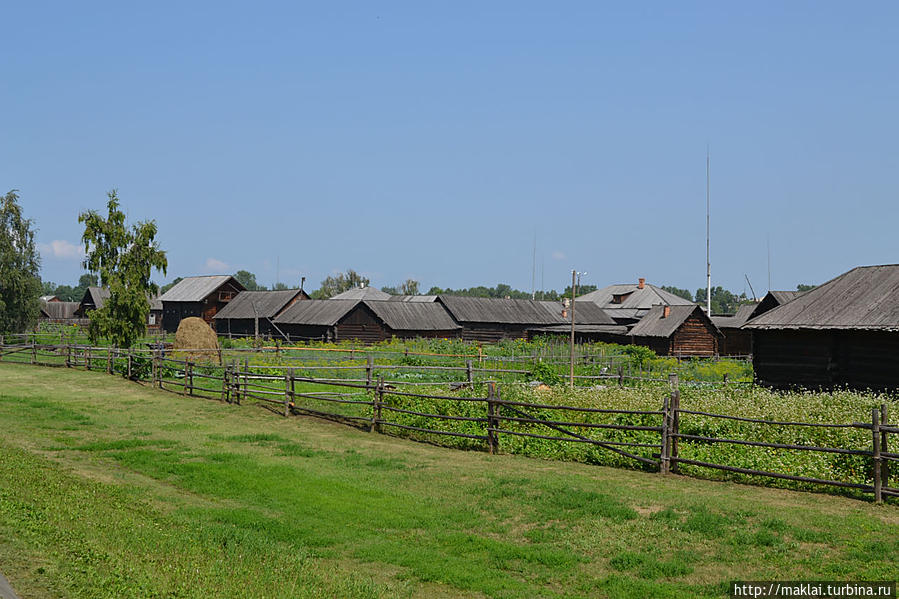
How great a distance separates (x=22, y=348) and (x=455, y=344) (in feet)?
93.6

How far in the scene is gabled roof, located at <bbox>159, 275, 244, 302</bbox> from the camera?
253 feet

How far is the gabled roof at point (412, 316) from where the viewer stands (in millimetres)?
61000

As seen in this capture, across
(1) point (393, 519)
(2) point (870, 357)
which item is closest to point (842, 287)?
(2) point (870, 357)

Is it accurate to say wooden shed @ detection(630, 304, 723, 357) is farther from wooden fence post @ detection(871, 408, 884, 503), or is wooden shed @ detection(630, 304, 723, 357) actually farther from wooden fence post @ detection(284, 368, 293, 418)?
wooden fence post @ detection(871, 408, 884, 503)

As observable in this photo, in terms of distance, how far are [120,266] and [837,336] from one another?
31814 millimetres

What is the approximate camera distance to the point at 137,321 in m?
37.4

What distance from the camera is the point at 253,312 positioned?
71250 millimetres

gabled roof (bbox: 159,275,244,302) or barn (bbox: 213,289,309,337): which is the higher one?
gabled roof (bbox: 159,275,244,302)

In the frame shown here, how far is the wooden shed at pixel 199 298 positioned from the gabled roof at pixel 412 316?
22.7 m

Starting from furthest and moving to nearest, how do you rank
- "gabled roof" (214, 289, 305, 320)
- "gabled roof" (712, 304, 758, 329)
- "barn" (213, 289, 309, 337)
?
"gabled roof" (214, 289, 305, 320), "barn" (213, 289, 309, 337), "gabled roof" (712, 304, 758, 329)

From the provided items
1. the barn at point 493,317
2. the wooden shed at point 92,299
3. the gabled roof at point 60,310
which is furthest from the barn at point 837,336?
the gabled roof at point 60,310

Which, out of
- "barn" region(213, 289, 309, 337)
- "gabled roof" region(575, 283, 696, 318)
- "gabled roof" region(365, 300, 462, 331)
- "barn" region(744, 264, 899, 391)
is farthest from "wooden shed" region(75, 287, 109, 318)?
"barn" region(744, 264, 899, 391)

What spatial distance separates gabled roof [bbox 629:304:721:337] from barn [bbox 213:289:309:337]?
32092mm

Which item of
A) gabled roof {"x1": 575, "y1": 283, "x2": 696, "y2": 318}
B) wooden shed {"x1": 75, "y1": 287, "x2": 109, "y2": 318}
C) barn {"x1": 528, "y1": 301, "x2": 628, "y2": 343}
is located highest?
gabled roof {"x1": 575, "y1": 283, "x2": 696, "y2": 318}
